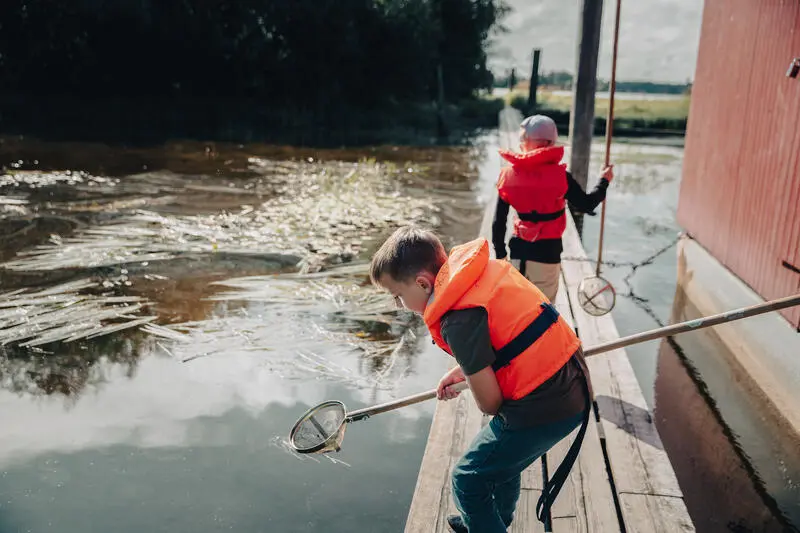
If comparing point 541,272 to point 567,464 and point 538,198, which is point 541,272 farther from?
point 567,464

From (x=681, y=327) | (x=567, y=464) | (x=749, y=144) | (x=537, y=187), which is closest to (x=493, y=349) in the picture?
(x=567, y=464)

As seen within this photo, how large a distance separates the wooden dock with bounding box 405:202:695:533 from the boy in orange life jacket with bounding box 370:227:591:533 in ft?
1.59

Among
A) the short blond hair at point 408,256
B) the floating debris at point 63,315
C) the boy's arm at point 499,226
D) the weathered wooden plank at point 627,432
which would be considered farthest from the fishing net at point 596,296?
the floating debris at point 63,315

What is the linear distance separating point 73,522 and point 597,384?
9.59 feet

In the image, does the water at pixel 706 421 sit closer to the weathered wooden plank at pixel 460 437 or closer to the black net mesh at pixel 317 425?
the weathered wooden plank at pixel 460 437

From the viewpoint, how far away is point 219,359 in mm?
5285

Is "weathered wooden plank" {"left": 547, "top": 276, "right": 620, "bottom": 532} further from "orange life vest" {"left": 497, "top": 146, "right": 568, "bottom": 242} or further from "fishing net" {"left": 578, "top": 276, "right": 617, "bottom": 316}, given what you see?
"fishing net" {"left": 578, "top": 276, "right": 617, "bottom": 316}

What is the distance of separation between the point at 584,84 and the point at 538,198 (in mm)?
5865

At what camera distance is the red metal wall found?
5242 millimetres

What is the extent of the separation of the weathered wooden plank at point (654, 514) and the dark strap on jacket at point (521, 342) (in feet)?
3.62

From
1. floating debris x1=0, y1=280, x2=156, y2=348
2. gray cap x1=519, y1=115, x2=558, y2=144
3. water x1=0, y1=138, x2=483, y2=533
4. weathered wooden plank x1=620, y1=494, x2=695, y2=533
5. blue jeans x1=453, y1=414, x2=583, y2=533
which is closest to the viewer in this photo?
blue jeans x1=453, y1=414, x2=583, y2=533

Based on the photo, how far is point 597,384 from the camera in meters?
4.14

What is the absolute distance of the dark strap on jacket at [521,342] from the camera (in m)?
2.30

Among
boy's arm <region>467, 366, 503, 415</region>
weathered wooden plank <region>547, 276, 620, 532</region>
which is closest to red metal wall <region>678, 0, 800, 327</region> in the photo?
weathered wooden plank <region>547, 276, 620, 532</region>
